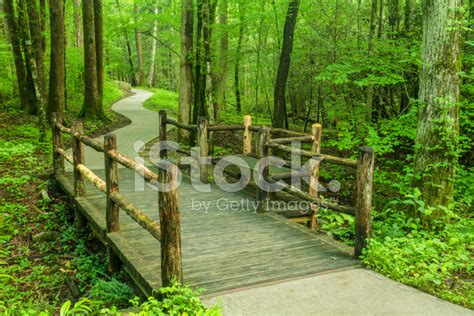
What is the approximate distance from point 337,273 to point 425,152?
123 inches

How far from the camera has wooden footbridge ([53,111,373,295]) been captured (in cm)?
400

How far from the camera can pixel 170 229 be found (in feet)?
12.2

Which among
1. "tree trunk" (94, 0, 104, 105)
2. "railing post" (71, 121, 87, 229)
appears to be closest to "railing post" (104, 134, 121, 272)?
"railing post" (71, 121, 87, 229)

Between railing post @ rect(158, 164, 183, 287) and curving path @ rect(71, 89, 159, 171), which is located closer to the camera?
railing post @ rect(158, 164, 183, 287)

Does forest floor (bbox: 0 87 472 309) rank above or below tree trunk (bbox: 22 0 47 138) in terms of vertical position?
below

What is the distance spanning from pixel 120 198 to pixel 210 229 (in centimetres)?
138

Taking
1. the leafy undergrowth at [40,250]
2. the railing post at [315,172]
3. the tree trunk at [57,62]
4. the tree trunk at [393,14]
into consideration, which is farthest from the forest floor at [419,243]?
the tree trunk at [57,62]

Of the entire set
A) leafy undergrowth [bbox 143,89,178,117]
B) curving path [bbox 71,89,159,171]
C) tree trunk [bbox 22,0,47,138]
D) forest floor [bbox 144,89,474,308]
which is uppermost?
tree trunk [bbox 22,0,47,138]

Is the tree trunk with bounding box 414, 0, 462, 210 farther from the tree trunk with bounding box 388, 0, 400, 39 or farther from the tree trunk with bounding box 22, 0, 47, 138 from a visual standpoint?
the tree trunk with bounding box 22, 0, 47, 138

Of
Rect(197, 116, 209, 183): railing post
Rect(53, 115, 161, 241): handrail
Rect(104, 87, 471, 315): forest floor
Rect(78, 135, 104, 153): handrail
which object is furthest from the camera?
Rect(197, 116, 209, 183): railing post

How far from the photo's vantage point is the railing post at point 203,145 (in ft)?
26.7

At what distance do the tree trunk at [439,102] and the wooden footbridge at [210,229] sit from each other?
5.74 feet

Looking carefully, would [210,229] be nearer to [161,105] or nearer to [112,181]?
[112,181]

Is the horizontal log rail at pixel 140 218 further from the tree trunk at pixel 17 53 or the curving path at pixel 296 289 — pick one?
the tree trunk at pixel 17 53
